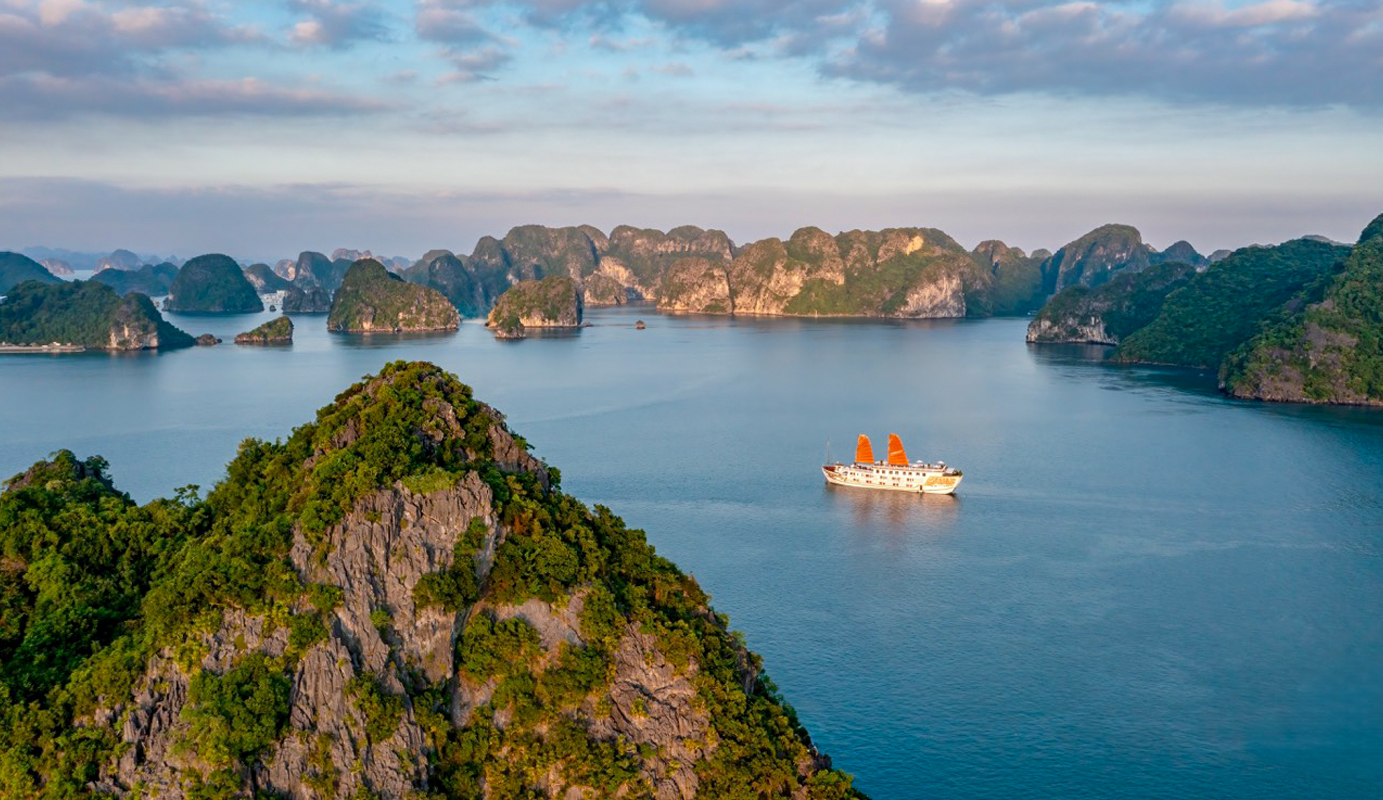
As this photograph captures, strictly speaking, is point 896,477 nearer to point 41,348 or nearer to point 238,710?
point 238,710

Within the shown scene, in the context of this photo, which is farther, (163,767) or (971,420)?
(971,420)

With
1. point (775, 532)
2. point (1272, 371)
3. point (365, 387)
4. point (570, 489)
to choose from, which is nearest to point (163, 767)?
point (365, 387)

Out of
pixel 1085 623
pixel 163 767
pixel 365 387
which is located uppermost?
pixel 365 387

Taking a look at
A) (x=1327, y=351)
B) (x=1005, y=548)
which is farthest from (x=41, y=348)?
(x=1327, y=351)

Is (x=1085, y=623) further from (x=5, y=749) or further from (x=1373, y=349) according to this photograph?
(x=1373, y=349)

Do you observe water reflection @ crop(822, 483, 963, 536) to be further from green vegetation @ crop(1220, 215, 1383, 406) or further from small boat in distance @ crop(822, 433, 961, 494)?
green vegetation @ crop(1220, 215, 1383, 406)

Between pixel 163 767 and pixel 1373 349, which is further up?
pixel 1373 349

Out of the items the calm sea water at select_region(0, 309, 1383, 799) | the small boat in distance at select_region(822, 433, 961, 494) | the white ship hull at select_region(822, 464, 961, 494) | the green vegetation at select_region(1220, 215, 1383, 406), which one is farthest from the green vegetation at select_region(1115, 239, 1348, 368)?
the white ship hull at select_region(822, 464, 961, 494)
